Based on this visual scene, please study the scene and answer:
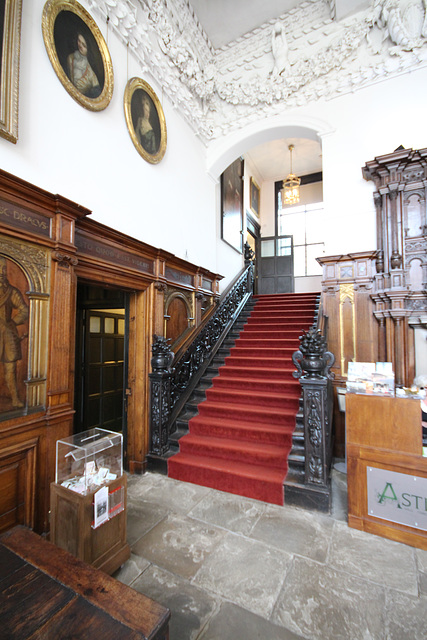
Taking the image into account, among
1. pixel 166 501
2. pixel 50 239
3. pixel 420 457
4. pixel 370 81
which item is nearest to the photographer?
pixel 420 457

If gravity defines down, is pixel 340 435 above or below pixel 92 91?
below

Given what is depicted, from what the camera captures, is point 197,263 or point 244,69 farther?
point 244,69

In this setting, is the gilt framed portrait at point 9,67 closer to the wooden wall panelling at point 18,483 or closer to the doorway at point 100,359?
the doorway at point 100,359

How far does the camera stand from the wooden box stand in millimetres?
1908

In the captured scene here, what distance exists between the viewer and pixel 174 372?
13.9 feet

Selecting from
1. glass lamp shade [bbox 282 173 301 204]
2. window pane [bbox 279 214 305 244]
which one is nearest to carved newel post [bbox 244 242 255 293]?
Answer: glass lamp shade [bbox 282 173 301 204]

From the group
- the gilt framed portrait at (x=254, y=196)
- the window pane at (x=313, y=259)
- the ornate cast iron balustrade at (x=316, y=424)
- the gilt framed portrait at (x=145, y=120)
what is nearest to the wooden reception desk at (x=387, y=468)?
the ornate cast iron balustrade at (x=316, y=424)

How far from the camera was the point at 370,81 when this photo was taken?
17.2ft

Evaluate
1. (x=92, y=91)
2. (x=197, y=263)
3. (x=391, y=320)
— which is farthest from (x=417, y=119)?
(x=92, y=91)

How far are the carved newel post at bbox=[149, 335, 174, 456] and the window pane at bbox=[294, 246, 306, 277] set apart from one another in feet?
26.8

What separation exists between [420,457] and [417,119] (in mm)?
5374

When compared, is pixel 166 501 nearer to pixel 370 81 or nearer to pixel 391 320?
pixel 391 320

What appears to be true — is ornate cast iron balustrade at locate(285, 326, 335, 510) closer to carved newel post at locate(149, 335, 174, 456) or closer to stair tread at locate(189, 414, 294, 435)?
stair tread at locate(189, 414, 294, 435)

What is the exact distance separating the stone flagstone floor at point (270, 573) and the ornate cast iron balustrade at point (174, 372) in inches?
38.5
